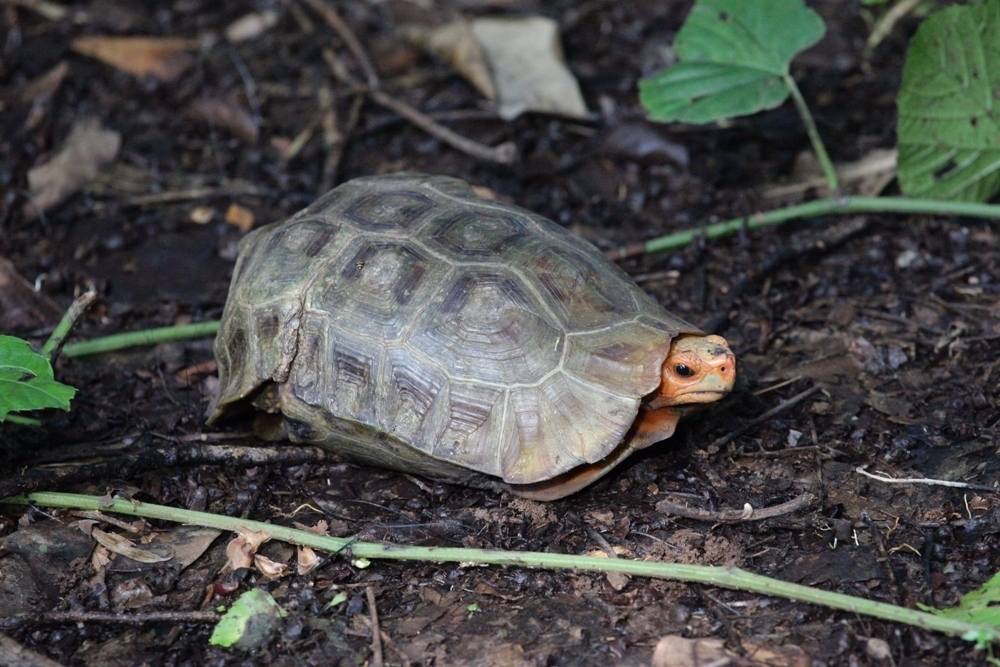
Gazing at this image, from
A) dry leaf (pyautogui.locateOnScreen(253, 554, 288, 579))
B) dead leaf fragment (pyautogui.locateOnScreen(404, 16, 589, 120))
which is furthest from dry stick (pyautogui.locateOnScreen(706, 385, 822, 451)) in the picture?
dead leaf fragment (pyautogui.locateOnScreen(404, 16, 589, 120))

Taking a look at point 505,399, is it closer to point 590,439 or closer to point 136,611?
point 590,439

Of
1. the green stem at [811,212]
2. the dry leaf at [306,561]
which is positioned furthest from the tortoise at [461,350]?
the green stem at [811,212]

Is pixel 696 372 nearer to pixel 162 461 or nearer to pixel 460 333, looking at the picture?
pixel 460 333

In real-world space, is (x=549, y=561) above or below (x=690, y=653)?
above

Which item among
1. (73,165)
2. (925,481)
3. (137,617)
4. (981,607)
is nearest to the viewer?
(981,607)

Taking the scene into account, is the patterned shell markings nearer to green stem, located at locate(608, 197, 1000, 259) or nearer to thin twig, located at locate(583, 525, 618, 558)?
thin twig, located at locate(583, 525, 618, 558)

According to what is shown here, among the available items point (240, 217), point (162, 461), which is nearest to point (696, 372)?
point (162, 461)

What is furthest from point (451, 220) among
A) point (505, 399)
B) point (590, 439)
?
point (590, 439)
